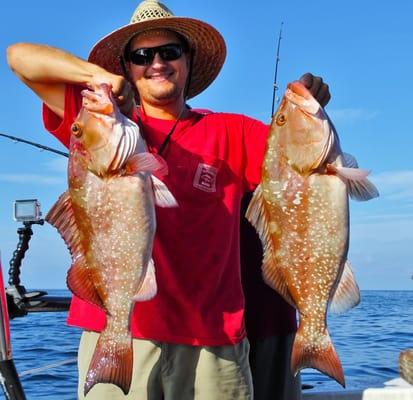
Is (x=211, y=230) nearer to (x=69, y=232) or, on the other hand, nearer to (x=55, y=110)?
(x=69, y=232)

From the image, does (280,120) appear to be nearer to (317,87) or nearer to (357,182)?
(317,87)

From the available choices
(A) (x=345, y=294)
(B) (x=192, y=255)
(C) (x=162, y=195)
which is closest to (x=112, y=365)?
(B) (x=192, y=255)

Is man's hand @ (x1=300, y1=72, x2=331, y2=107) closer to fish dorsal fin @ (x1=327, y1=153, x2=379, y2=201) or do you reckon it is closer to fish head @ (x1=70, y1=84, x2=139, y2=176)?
fish dorsal fin @ (x1=327, y1=153, x2=379, y2=201)

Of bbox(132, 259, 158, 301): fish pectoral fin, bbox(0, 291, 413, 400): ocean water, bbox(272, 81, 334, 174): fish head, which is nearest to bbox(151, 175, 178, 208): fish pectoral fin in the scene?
bbox(132, 259, 158, 301): fish pectoral fin

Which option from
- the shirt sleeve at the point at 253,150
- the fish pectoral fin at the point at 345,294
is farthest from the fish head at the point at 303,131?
the fish pectoral fin at the point at 345,294

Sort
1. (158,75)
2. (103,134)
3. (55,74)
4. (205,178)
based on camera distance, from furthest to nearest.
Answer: (158,75)
(205,178)
(55,74)
(103,134)

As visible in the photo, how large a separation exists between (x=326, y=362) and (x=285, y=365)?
1.44 m

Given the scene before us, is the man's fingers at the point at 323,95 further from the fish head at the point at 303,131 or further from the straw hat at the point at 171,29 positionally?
the straw hat at the point at 171,29

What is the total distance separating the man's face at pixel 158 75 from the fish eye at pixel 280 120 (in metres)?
0.73

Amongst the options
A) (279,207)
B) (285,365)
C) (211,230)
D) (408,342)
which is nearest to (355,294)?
(279,207)

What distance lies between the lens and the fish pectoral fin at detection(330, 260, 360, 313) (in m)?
3.26

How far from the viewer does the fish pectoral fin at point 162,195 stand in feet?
10.2

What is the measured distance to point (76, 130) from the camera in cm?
325

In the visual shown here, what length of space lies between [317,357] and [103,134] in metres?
1.54
